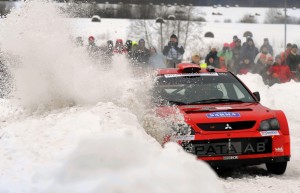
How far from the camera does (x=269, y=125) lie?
698 centimetres

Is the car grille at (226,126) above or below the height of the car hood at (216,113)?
below

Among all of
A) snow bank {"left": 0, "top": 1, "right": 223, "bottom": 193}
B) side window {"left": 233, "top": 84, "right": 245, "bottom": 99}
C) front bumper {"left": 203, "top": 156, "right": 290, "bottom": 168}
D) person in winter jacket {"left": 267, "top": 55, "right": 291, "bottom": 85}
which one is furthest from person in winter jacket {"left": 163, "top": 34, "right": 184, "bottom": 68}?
front bumper {"left": 203, "top": 156, "right": 290, "bottom": 168}

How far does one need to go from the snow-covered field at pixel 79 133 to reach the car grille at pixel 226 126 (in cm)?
58

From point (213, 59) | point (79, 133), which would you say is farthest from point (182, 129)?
point (213, 59)

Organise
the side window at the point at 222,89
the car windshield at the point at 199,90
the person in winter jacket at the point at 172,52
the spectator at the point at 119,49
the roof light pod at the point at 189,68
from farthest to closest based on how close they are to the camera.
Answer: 1. the person in winter jacket at the point at 172,52
2. the spectator at the point at 119,49
3. the roof light pod at the point at 189,68
4. the side window at the point at 222,89
5. the car windshield at the point at 199,90

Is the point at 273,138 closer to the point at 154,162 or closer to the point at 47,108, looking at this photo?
the point at 47,108

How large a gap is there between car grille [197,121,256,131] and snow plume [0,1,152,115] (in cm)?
92

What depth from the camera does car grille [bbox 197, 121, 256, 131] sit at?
6758 millimetres

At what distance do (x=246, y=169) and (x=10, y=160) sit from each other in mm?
4075

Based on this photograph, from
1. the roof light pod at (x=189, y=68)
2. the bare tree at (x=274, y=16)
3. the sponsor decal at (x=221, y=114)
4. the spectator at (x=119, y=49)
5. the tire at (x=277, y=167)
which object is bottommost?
the tire at (x=277, y=167)

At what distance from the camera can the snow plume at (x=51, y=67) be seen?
7332 mm

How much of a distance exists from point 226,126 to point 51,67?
2602 mm

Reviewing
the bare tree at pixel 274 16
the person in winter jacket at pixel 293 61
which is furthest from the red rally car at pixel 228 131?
the bare tree at pixel 274 16

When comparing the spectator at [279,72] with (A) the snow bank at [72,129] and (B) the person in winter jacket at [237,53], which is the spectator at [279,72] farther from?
(A) the snow bank at [72,129]
